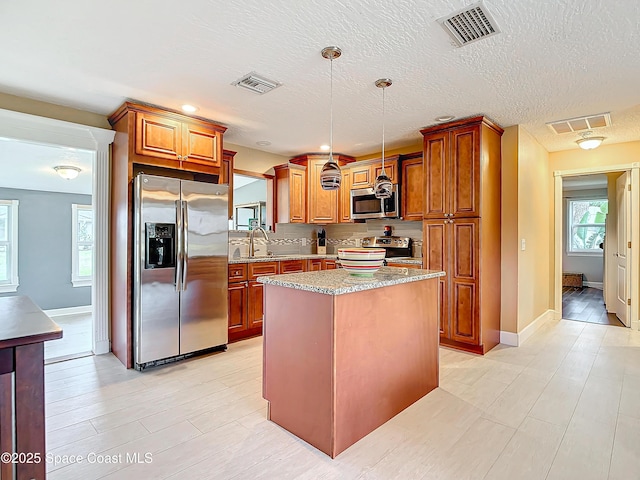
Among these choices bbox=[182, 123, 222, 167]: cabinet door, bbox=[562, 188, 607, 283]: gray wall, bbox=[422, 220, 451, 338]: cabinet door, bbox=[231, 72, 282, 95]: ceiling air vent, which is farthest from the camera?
bbox=[562, 188, 607, 283]: gray wall

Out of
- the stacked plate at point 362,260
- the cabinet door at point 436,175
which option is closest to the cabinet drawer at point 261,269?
the cabinet door at point 436,175

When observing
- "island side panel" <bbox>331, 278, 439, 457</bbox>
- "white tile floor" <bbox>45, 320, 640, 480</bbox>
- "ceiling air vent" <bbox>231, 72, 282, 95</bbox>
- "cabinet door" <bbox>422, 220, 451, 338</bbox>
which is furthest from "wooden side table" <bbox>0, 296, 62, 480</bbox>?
"cabinet door" <bbox>422, 220, 451, 338</bbox>

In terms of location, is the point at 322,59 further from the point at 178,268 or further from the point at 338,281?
the point at 178,268

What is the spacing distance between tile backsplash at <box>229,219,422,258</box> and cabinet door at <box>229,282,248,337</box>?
2.60ft

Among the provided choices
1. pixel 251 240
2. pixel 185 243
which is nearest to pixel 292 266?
pixel 251 240

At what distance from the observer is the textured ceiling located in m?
1.93

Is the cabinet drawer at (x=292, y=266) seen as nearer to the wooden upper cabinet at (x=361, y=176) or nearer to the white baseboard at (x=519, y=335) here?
the wooden upper cabinet at (x=361, y=176)

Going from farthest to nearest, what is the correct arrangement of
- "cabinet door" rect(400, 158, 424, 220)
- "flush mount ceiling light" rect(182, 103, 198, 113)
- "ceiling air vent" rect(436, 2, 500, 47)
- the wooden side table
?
"cabinet door" rect(400, 158, 424, 220) → "flush mount ceiling light" rect(182, 103, 198, 113) → "ceiling air vent" rect(436, 2, 500, 47) → the wooden side table

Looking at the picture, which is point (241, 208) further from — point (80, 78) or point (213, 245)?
point (80, 78)

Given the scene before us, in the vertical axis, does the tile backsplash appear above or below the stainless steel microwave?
below

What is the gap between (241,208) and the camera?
15.7 feet

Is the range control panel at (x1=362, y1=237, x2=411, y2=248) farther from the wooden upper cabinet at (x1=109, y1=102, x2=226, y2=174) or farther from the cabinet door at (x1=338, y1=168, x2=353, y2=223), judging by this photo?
the wooden upper cabinet at (x1=109, y1=102, x2=226, y2=174)

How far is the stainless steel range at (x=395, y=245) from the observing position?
187 inches

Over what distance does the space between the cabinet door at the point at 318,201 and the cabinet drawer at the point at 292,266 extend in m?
0.78
